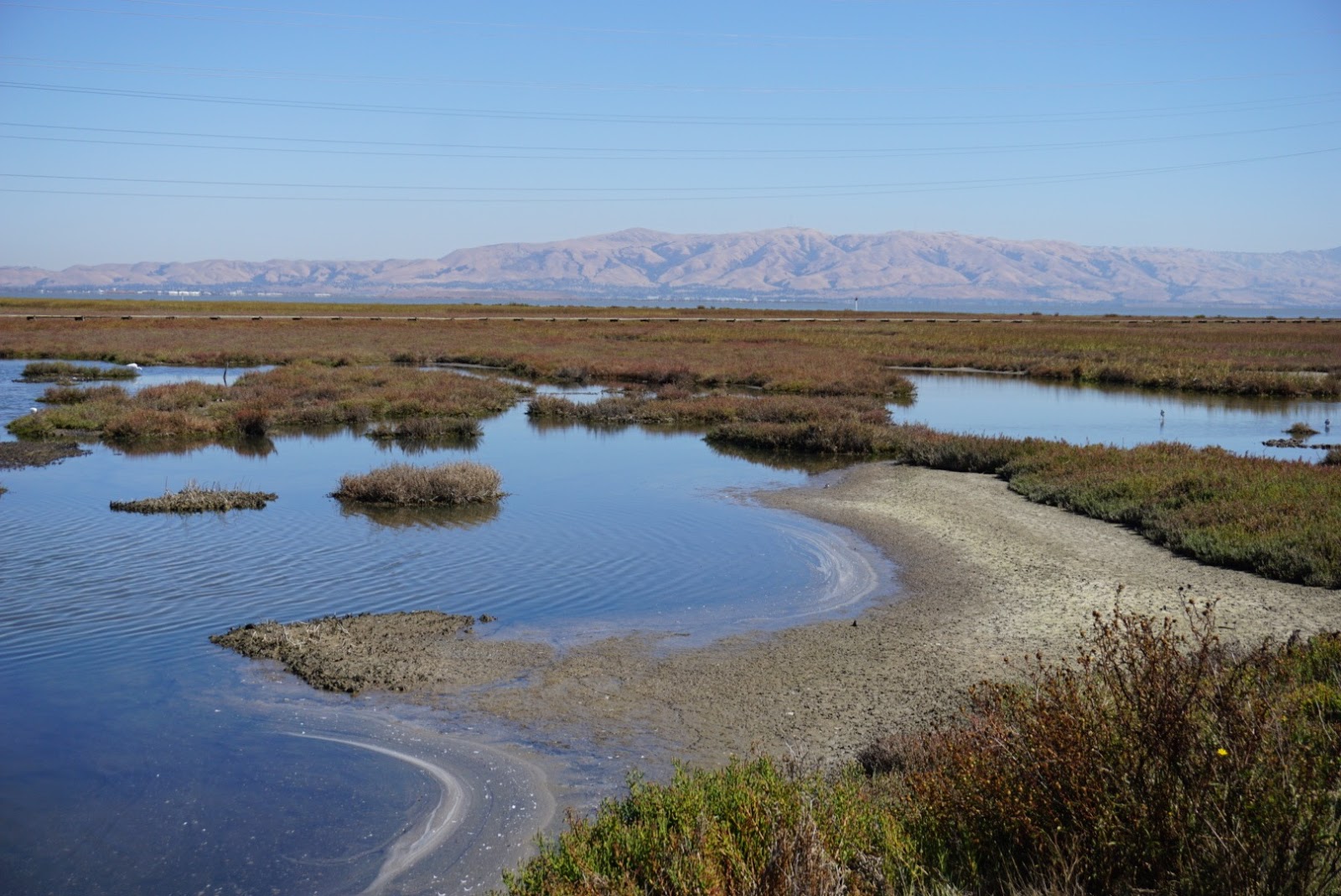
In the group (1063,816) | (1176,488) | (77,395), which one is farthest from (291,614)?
(77,395)

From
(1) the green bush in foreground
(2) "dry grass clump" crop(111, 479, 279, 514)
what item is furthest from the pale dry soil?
(2) "dry grass clump" crop(111, 479, 279, 514)

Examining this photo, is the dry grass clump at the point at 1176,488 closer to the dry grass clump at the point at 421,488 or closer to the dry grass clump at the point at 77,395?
the dry grass clump at the point at 421,488

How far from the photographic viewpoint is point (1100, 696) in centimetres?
585

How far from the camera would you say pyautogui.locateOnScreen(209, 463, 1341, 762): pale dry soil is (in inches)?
393

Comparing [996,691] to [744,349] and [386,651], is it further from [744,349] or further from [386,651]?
[744,349]

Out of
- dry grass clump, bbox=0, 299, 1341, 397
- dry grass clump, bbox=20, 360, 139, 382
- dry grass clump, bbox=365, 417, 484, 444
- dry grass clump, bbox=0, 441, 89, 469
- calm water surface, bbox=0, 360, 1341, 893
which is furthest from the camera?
dry grass clump, bbox=0, 299, 1341, 397

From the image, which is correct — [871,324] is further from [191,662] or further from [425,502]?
[191,662]

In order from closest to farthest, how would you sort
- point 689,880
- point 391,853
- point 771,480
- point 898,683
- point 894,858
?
1. point 689,880
2. point 894,858
3. point 391,853
4. point 898,683
5. point 771,480

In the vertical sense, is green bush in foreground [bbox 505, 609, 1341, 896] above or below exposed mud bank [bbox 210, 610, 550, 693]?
A: above

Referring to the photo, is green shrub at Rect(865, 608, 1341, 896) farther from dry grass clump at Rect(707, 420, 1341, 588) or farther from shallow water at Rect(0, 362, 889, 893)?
dry grass clump at Rect(707, 420, 1341, 588)

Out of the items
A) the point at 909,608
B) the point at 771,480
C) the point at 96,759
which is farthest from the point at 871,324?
the point at 96,759

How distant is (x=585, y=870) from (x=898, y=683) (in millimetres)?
6283

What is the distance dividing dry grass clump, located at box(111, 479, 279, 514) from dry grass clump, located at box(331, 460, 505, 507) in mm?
1743

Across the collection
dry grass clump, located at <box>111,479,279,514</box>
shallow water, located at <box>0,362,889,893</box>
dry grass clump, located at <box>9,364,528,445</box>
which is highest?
dry grass clump, located at <box>9,364,528,445</box>
